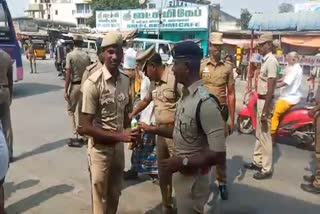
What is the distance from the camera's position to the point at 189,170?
2.62m

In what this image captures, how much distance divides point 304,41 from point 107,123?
18.2m

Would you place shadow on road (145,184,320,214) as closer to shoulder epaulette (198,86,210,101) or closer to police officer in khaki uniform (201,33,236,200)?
police officer in khaki uniform (201,33,236,200)

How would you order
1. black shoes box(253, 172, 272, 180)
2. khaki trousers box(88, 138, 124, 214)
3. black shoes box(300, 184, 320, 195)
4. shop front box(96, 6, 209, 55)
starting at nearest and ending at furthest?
1. khaki trousers box(88, 138, 124, 214)
2. black shoes box(300, 184, 320, 195)
3. black shoes box(253, 172, 272, 180)
4. shop front box(96, 6, 209, 55)

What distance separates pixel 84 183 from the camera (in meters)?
5.44

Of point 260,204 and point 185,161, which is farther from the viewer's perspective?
point 260,204

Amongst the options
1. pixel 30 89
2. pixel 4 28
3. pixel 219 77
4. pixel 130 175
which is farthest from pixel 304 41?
pixel 130 175

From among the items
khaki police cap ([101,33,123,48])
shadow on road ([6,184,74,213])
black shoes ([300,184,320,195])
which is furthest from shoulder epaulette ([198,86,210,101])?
black shoes ([300,184,320,195])

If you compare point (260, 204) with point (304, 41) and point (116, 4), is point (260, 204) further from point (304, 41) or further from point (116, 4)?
point (116, 4)

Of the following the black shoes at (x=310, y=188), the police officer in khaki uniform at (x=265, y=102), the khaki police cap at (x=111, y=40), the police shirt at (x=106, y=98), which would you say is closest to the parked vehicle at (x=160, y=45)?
the police officer in khaki uniform at (x=265, y=102)

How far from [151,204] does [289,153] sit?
132 inches

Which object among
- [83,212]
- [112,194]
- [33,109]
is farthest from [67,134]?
[112,194]

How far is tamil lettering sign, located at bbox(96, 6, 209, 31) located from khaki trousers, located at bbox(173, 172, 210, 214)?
2254 cm

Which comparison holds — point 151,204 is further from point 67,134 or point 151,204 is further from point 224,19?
point 224,19

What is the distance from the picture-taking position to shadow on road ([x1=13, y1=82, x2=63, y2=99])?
1371 cm
